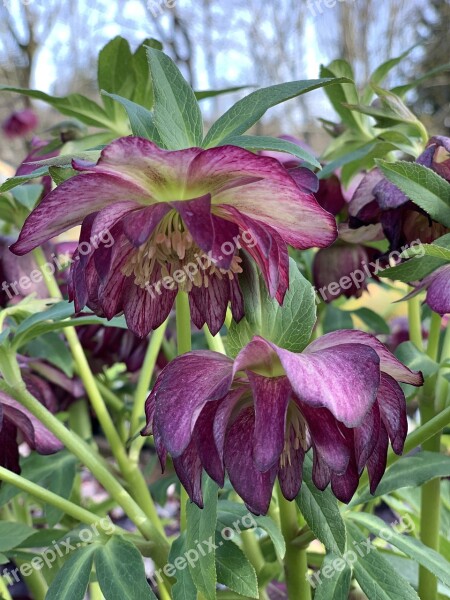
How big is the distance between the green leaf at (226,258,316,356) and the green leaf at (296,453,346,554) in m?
0.09

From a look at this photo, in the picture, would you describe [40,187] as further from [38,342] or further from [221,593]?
[221,593]

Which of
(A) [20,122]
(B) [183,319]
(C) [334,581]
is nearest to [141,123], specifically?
(B) [183,319]

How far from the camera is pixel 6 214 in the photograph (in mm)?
697

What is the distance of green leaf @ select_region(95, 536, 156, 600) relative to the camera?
46 centimetres

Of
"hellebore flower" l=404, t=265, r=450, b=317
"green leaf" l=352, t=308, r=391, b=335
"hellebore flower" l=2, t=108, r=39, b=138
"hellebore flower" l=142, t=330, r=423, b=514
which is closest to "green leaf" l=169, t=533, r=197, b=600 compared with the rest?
"hellebore flower" l=142, t=330, r=423, b=514

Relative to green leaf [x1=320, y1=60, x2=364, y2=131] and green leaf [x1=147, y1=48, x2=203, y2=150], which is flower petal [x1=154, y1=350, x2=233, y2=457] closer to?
green leaf [x1=147, y1=48, x2=203, y2=150]

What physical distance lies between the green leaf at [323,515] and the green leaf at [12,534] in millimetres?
264

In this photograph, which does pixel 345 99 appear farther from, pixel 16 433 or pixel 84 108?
pixel 16 433

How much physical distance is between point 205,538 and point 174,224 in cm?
19

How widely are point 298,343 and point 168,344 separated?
415mm

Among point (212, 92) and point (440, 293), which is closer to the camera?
point (440, 293)

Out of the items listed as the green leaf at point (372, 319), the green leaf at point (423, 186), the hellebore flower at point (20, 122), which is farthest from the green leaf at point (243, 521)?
the hellebore flower at point (20, 122)

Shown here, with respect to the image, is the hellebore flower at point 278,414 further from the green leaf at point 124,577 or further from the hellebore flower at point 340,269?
the hellebore flower at point 340,269

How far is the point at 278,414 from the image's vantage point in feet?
1.11
